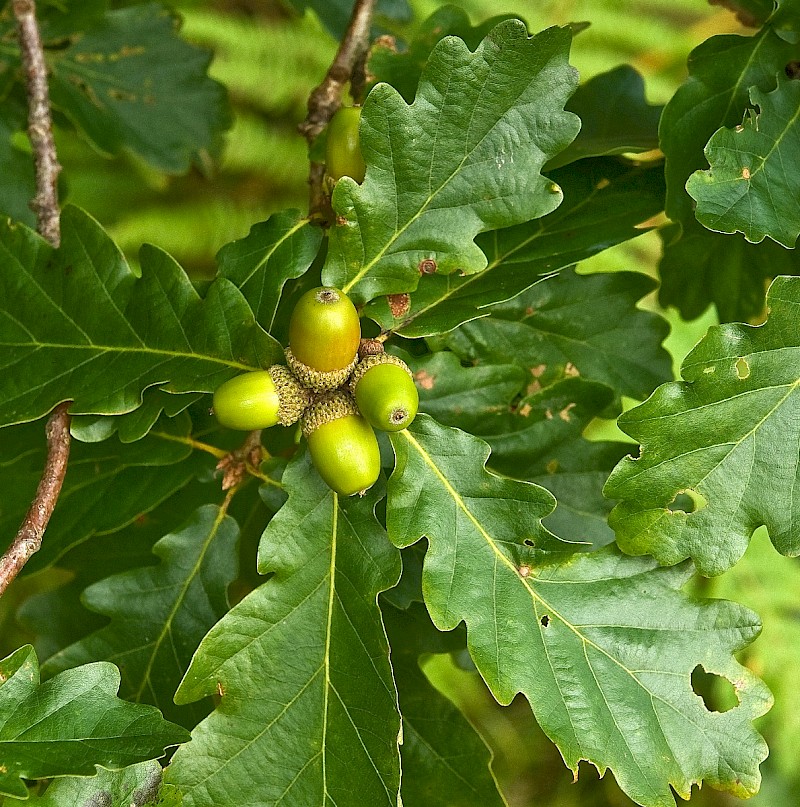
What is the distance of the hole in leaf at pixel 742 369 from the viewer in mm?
927

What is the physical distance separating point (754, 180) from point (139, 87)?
1.22m

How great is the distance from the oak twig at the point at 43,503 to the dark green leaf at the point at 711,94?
777 millimetres

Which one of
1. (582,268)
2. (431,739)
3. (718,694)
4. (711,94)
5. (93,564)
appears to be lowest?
(718,694)

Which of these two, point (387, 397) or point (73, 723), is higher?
point (387, 397)

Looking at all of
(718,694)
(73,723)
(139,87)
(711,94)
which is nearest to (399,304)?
(711,94)

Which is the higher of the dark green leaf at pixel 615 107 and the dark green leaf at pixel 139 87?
the dark green leaf at pixel 615 107

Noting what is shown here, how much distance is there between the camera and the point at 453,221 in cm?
99

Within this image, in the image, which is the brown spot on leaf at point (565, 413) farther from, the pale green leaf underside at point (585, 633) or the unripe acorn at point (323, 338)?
the unripe acorn at point (323, 338)

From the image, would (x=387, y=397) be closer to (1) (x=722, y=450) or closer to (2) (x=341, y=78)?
(1) (x=722, y=450)

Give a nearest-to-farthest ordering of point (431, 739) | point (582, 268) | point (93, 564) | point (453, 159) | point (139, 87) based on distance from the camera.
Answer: point (453, 159)
point (431, 739)
point (93, 564)
point (139, 87)
point (582, 268)

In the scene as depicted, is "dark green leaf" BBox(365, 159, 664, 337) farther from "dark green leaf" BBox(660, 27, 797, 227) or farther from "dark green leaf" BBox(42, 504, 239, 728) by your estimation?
"dark green leaf" BBox(42, 504, 239, 728)

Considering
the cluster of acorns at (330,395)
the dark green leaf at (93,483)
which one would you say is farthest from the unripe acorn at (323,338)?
the dark green leaf at (93,483)

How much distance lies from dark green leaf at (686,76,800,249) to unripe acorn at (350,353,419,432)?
0.36m

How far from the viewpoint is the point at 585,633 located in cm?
96
